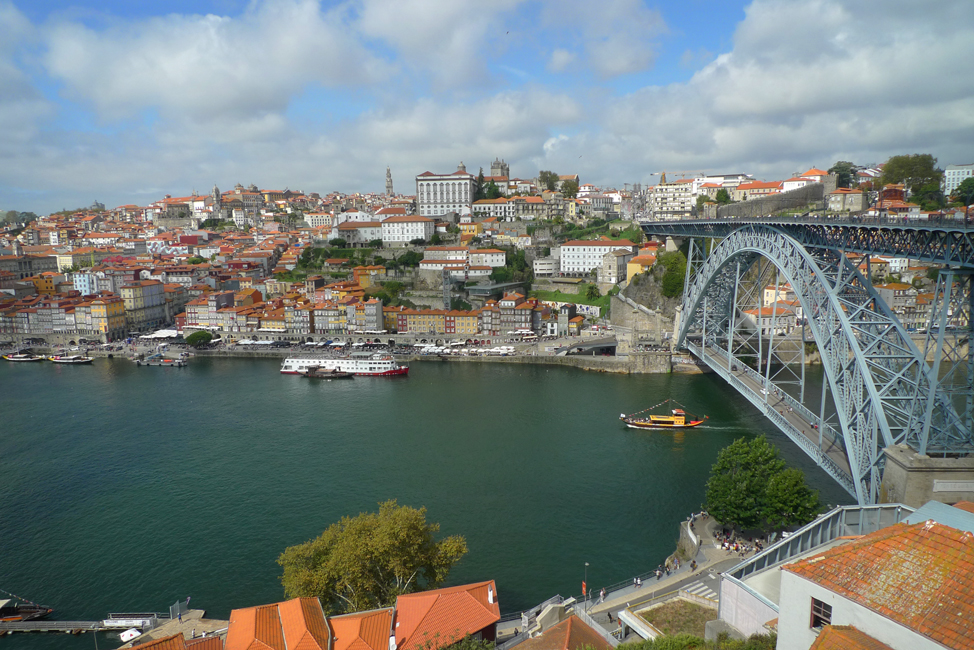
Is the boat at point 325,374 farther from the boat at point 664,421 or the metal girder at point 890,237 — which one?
the metal girder at point 890,237

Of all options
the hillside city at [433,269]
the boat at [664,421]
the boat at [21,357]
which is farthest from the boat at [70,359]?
the boat at [664,421]

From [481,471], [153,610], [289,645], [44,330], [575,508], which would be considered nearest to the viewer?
[289,645]

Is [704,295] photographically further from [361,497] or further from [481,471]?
[361,497]

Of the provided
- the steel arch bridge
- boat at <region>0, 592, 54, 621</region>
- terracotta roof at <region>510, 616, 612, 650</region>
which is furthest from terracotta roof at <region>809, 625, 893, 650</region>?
boat at <region>0, 592, 54, 621</region>

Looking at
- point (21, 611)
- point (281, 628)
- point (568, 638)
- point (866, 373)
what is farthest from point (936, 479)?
point (21, 611)

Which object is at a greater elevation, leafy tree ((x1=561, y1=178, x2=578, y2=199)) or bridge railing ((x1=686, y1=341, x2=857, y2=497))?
leafy tree ((x1=561, y1=178, x2=578, y2=199))

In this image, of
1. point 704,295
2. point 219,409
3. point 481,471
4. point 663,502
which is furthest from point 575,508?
point 219,409

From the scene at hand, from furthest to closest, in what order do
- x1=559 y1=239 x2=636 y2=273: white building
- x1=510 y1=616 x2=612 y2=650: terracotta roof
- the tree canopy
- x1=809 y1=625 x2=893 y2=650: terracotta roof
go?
1. x1=559 y1=239 x2=636 y2=273: white building
2. the tree canopy
3. x1=510 y1=616 x2=612 y2=650: terracotta roof
4. x1=809 y1=625 x2=893 y2=650: terracotta roof

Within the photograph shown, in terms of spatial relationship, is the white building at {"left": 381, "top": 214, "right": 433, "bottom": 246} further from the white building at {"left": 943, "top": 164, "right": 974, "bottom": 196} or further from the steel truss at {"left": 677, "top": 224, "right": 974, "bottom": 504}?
the steel truss at {"left": 677, "top": 224, "right": 974, "bottom": 504}
